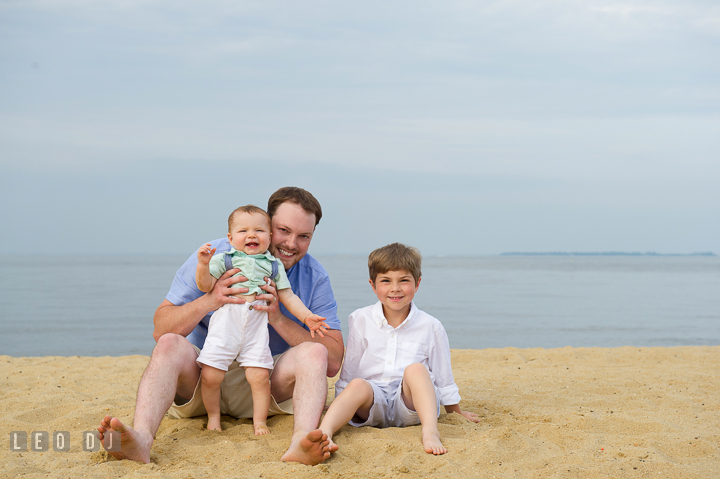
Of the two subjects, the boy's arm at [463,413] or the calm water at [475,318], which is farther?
the calm water at [475,318]

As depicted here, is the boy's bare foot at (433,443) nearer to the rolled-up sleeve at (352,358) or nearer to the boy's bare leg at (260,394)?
the rolled-up sleeve at (352,358)

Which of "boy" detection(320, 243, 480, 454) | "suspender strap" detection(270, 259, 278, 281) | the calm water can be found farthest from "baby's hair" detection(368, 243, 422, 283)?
the calm water

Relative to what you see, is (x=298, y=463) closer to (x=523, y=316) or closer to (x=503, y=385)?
(x=503, y=385)

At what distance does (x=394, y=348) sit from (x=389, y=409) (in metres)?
0.37

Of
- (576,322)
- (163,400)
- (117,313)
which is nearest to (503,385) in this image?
(163,400)

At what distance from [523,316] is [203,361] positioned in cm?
1175

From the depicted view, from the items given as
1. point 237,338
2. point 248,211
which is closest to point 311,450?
→ point 237,338

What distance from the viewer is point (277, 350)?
12.1 ft

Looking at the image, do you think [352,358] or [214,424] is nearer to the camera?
[214,424]

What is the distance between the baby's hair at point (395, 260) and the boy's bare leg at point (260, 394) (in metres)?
0.93

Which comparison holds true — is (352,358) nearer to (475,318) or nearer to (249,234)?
(249,234)

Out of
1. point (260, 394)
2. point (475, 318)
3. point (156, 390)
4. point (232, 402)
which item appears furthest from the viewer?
point (475, 318)

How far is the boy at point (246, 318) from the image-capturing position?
325cm

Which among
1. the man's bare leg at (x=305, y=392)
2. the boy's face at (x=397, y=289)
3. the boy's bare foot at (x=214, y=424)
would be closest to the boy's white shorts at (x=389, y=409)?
the man's bare leg at (x=305, y=392)
